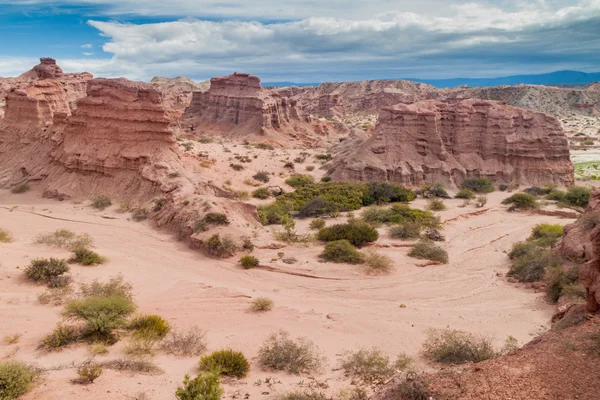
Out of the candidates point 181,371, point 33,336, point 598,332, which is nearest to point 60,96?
point 33,336

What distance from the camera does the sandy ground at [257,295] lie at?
28.7 feet

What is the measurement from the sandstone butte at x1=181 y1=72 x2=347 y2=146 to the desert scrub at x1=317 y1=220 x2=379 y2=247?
1447 inches

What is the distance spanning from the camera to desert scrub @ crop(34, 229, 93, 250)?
641 inches

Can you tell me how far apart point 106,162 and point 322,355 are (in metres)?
18.5

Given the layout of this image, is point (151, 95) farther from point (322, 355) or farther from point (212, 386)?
point (212, 386)

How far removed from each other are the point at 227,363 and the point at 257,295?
4.72 metres

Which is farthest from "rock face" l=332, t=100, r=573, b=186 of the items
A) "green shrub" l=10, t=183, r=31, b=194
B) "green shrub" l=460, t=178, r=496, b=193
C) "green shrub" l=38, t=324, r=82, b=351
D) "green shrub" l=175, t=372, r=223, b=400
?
"green shrub" l=175, t=372, r=223, b=400

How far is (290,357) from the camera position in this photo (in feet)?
30.3

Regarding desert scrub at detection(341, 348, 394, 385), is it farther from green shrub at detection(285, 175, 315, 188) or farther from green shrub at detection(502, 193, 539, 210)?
green shrub at detection(285, 175, 315, 188)

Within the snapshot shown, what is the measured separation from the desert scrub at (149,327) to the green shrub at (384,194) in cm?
1910

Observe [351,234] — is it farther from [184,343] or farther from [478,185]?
[478,185]

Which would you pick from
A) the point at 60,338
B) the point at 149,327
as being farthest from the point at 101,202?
the point at 60,338

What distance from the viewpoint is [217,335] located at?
10.6 m

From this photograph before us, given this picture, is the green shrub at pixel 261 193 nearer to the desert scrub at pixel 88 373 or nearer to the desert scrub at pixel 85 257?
the desert scrub at pixel 85 257
